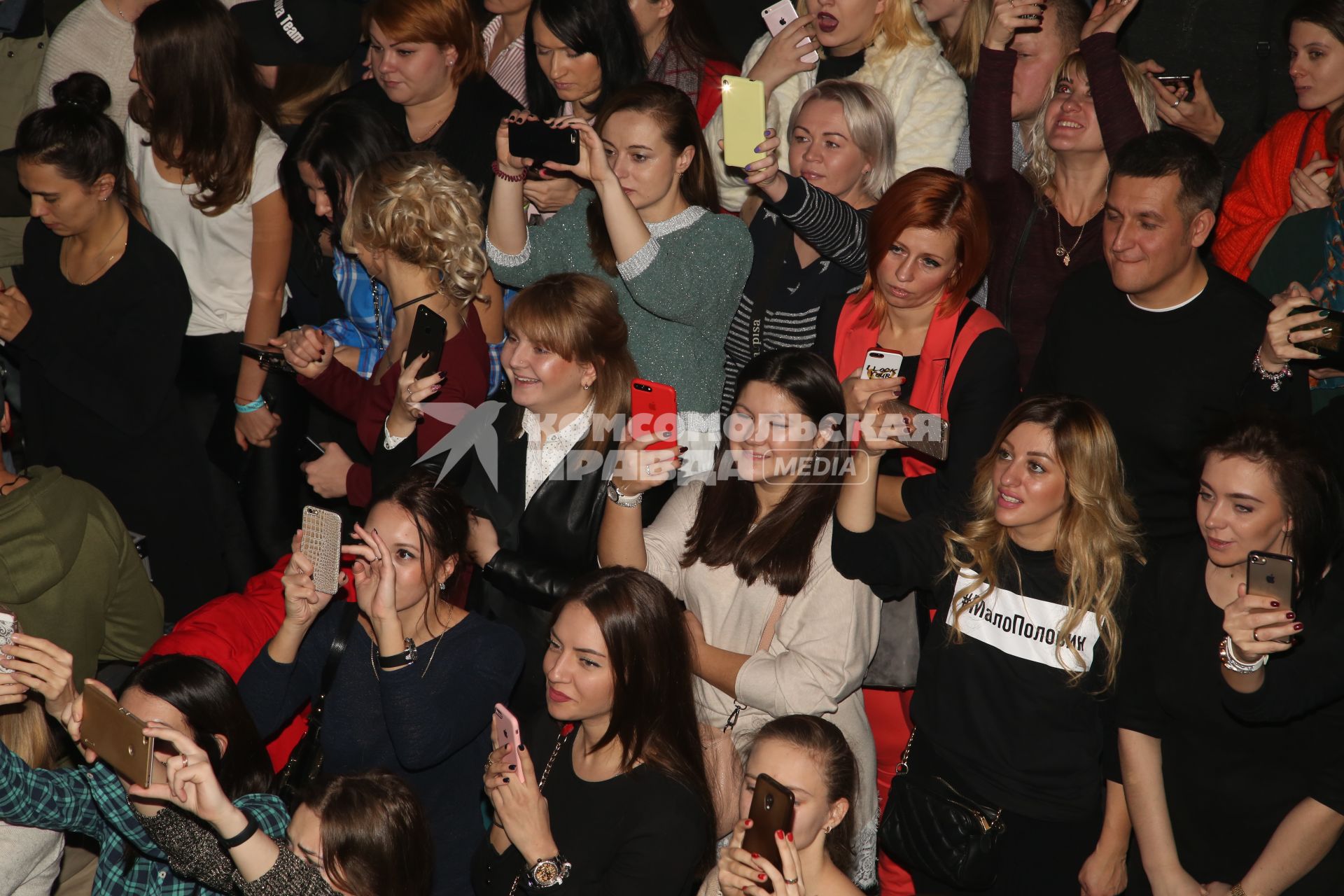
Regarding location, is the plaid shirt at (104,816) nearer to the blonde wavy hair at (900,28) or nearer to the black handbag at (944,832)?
the black handbag at (944,832)

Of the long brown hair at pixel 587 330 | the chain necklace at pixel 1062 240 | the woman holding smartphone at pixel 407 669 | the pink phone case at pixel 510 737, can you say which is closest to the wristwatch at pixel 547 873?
the pink phone case at pixel 510 737

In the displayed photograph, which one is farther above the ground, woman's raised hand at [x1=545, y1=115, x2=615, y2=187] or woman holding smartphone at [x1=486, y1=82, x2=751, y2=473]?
woman's raised hand at [x1=545, y1=115, x2=615, y2=187]

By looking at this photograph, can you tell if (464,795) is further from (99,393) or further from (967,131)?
(967,131)

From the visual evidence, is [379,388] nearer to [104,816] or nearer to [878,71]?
[104,816]

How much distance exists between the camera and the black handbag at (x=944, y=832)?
3.30m

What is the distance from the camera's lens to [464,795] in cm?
350

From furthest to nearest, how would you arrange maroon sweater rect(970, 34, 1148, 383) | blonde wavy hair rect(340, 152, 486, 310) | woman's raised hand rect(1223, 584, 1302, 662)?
blonde wavy hair rect(340, 152, 486, 310)
maroon sweater rect(970, 34, 1148, 383)
woman's raised hand rect(1223, 584, 1302, 662)

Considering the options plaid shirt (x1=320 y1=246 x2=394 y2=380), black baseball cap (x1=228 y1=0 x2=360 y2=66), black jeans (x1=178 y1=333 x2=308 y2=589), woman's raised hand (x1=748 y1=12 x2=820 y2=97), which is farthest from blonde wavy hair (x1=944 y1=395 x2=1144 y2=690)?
black baseball cap (x1=228 y1=0 x2=360 y2=66)

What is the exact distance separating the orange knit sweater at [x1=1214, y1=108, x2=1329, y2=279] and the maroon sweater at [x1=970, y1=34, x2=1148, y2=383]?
610 mm

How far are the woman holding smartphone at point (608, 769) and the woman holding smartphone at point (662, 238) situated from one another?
3.14 feet

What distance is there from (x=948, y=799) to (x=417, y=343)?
2.11 meters

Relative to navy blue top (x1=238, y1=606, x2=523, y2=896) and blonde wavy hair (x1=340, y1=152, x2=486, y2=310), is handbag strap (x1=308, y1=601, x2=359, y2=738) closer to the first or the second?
navy blue top (x1=238, y1=606, x2=523, y2=896)

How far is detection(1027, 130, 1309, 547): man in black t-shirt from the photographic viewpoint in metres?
3.68

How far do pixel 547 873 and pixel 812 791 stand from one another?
66 cm
